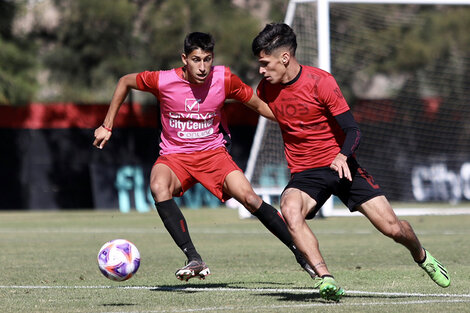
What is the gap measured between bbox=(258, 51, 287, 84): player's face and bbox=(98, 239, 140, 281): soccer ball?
1.80 m

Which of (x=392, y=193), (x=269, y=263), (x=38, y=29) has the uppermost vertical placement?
(x=38, y=29)

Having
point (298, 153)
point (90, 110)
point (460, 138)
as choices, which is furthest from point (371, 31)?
point (298, 153)

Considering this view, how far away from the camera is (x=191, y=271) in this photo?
7445 millimetres

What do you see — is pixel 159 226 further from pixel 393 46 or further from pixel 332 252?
pixel 393 46

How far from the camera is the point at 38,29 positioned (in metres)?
32.2

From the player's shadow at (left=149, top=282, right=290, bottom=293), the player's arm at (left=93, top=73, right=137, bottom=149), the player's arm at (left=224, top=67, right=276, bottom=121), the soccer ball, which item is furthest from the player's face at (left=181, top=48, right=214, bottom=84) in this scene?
the player's shadow at (left=149, top=282, right=290, bottom=293)

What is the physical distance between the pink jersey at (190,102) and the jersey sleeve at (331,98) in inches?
42.0

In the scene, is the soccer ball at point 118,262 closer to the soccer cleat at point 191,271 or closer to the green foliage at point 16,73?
the soccer cleat at point 191,271

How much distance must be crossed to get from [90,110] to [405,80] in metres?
10.7

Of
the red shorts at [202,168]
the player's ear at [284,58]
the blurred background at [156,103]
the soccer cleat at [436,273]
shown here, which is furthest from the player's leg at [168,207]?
the blurred background at [156,103]

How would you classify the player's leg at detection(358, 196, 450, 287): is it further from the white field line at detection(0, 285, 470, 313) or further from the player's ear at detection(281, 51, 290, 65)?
the player's ear at detection(281, 51, 290, 65)

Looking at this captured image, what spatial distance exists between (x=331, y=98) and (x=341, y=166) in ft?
2.04

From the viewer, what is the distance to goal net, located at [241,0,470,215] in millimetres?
19652

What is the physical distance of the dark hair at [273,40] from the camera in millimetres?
7113
